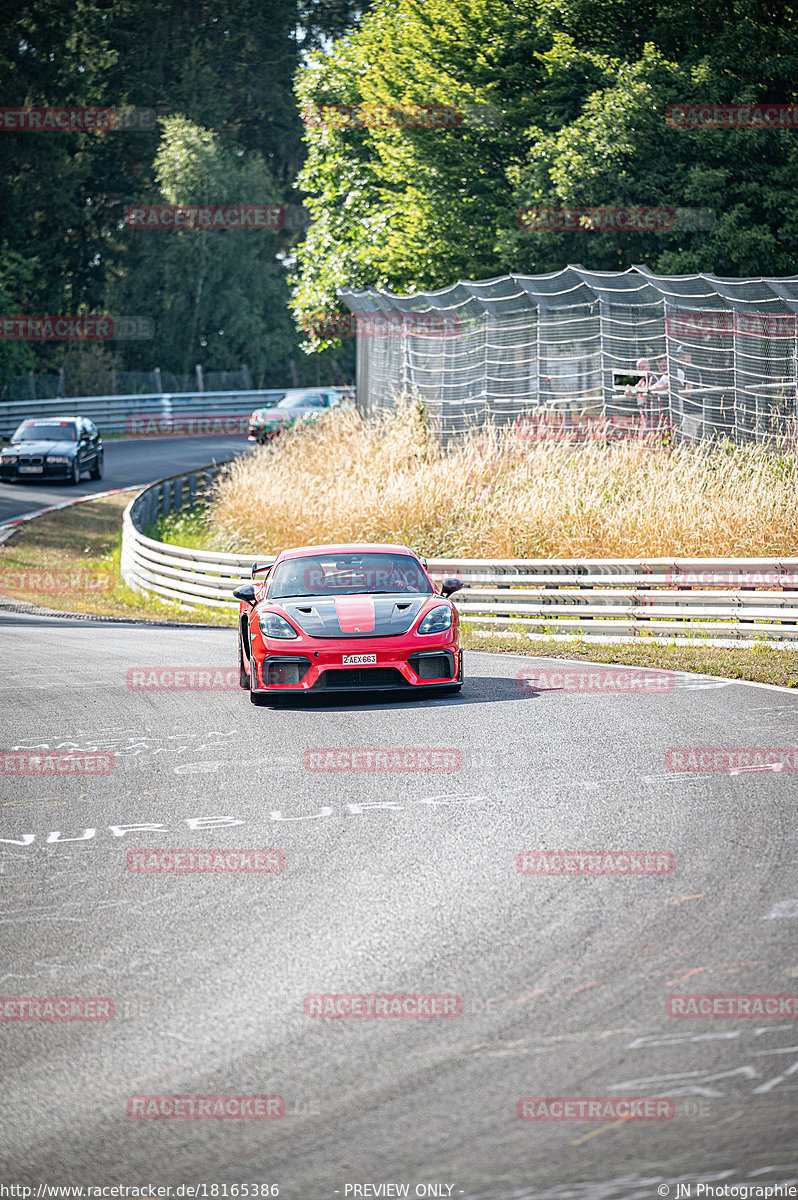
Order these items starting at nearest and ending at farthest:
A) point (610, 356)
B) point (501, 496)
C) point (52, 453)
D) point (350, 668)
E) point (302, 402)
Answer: point (350, 668), point (501, 496), point (610, 356), point (52, 453), point (302, 402)

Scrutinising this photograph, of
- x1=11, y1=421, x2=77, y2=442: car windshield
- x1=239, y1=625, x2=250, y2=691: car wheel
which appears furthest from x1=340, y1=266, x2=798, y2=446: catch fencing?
x1=11, y1=421, x2=77, y2=442: car windshield

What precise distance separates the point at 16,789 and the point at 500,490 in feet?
49.0

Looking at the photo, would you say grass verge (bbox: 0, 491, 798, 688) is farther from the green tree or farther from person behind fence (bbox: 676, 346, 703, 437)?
the green tree

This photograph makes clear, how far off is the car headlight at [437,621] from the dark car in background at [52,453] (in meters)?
26.4

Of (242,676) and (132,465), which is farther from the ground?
(242,676)

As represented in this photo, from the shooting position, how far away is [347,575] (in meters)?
13.3

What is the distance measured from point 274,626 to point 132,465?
30.7 metres

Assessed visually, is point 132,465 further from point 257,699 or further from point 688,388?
point 257,699

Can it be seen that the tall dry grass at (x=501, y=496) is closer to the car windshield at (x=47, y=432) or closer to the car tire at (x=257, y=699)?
the car tire at (x=257, y=699)

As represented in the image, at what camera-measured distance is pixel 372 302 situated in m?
30.7

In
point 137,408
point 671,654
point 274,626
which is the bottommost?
point 671,654

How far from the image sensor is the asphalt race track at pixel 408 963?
3.95m

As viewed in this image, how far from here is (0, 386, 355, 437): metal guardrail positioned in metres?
48.1

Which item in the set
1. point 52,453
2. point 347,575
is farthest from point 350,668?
point 52,453
